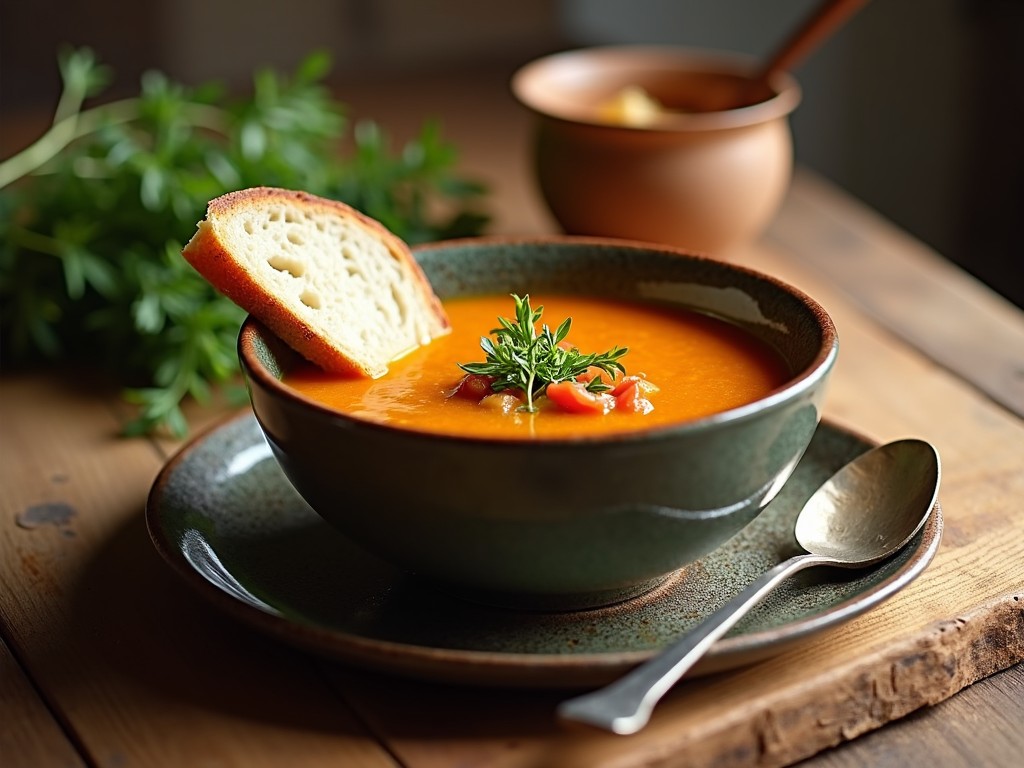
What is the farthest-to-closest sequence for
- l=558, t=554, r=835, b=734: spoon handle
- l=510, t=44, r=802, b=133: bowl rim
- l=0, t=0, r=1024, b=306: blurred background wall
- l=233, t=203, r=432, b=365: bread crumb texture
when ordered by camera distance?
l=0, t=0, r=1024, b=306: blurred background wall → l=510, t=44, r=802, b=133: bowl rim → l=233, t=203, r=432, b=365: bread crumb texture → l=558, t=554, r=835, b=734: spoon handle

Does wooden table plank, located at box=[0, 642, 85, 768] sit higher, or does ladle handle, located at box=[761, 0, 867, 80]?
ladle handle, located at box=[761, 0, 867, 80]

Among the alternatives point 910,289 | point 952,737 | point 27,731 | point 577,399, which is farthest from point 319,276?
point 910,289

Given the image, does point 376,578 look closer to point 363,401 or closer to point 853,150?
point 363,401

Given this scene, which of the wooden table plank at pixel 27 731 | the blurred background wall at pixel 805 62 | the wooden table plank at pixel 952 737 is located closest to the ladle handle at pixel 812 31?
the blurred background wall at pixel 805 62

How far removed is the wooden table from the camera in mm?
1263

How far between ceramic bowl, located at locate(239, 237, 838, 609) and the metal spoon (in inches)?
3.9

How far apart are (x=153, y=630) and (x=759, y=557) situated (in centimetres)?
70

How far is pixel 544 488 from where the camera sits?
4.12ft

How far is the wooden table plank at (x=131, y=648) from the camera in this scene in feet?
4.19

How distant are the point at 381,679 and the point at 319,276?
0.50 m

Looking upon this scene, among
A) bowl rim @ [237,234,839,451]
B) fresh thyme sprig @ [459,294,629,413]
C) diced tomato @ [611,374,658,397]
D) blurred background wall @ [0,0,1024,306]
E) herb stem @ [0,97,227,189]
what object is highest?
bowl rim @ [237,234,839,451]

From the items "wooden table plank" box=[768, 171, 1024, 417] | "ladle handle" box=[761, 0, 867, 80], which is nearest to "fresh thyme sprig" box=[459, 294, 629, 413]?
"wooden table plank" box=[768, 171, 1024, 417]

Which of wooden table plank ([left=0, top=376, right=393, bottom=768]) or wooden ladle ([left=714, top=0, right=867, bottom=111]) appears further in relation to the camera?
wooden ladle ([left=714, top=0, right=867, bottom=111])

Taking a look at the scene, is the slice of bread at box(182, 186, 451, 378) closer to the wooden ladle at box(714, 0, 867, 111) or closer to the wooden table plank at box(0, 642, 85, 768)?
the wooden table plank at box(0, 642, 85, 768)
